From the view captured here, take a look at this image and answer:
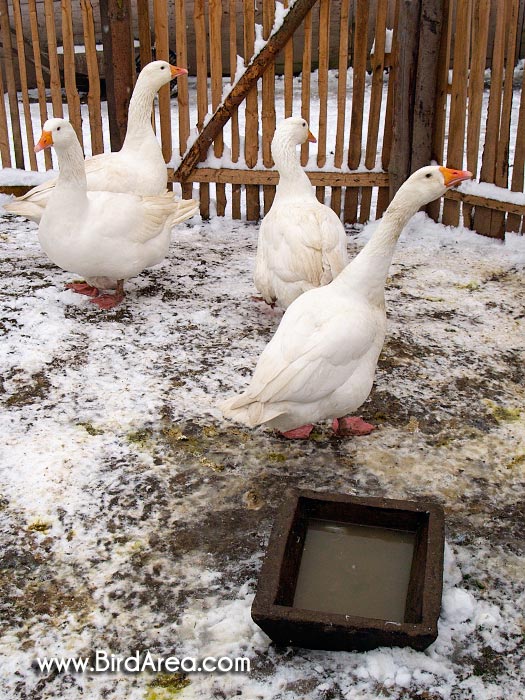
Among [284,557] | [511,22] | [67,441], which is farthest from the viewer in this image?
[511,22]

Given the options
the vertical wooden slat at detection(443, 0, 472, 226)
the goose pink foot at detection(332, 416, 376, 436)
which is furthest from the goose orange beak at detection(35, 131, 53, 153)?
the vertical wooden slat at detection(443, 0, 472, 226)

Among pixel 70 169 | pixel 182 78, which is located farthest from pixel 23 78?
pixel 70 169

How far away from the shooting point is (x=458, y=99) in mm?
6207

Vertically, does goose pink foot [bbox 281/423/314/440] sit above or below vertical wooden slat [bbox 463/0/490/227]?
below

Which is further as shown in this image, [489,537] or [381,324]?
[381,324]

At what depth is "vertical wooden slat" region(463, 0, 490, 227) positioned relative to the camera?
5743 millimetres

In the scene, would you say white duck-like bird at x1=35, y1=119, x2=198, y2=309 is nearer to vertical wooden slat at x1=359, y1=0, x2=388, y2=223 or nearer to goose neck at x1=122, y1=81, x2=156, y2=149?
goose neck at x1=122, y1=81, x2=156, y2=149

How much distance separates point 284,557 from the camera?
100 inches

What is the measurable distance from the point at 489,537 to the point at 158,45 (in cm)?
533

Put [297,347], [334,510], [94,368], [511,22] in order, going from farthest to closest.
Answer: [511,22] < [94,368] < [297,347] < [334,510]

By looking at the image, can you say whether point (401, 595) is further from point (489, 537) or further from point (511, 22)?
point (511, 22)

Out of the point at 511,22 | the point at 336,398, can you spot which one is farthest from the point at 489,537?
the point at 511,22

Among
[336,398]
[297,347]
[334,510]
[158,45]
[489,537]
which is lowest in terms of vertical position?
[489,537]

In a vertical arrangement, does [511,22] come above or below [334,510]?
above
